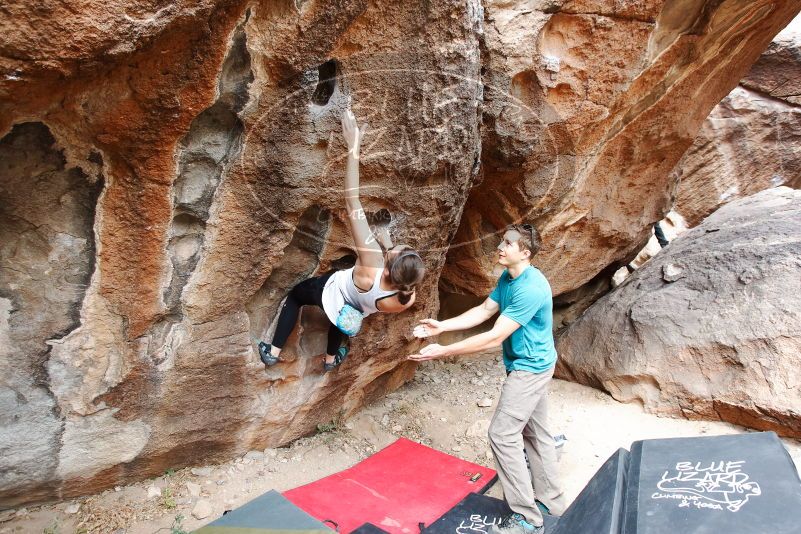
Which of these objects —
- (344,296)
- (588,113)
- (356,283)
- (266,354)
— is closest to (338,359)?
(266,354)

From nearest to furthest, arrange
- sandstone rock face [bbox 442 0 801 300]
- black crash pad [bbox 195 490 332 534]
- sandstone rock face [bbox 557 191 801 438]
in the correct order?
black crash pad [bbox 195 490 332 534] < sandstone rock face [bbox 442 0 801 300] < sandstone rock face [bbox 557 191 801 438]

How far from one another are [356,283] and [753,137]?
6837 millimetres

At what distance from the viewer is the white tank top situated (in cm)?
261

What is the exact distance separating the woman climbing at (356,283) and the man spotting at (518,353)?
0.24m

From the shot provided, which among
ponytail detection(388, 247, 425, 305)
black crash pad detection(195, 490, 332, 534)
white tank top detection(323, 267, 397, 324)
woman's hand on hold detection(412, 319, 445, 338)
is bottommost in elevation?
black crash pad detection(195, 490, 332, 534)

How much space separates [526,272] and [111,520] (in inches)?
89.8

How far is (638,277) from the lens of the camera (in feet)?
15.0

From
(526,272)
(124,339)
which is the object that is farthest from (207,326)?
(526,272)

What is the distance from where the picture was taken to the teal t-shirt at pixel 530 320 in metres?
2.51

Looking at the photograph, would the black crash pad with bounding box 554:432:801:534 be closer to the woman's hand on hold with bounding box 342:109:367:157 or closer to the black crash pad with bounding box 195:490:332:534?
the black crash pad with bounding box 195:490:332:534

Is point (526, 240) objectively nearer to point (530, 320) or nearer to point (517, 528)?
point (530, 320)

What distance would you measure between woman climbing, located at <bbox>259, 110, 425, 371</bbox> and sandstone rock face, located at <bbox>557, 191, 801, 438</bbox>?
2.11m

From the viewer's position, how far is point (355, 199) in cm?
255

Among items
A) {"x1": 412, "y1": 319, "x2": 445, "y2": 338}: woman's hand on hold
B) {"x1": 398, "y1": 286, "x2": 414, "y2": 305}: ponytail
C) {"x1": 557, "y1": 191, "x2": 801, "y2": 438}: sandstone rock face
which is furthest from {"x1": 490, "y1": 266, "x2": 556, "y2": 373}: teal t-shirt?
{"x1": 557, "y1": 191, "x2": 801, "y2": 438}: sandstone rock face
